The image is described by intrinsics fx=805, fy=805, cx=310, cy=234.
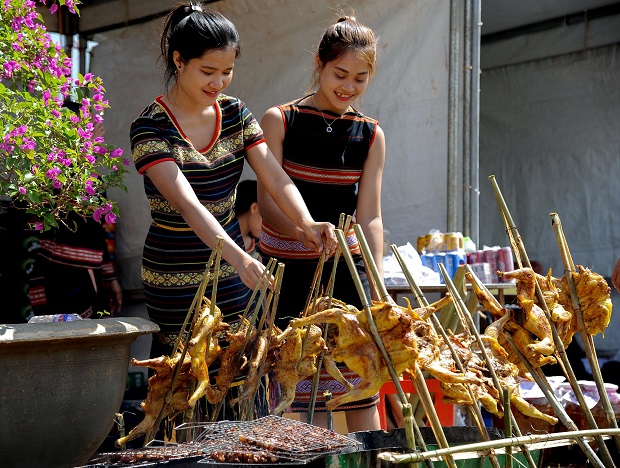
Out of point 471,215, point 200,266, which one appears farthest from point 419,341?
point 471,215

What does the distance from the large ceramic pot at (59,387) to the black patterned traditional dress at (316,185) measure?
2.19ft

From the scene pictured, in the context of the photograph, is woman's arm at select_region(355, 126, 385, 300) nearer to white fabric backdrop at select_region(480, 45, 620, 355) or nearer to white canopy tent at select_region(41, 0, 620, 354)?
white canopy tent at select_region(41, 0, 620, 354)

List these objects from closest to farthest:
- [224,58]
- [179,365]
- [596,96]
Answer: [179,365]
[224,58]
[596,96]

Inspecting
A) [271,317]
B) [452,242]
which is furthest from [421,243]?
[271,317]

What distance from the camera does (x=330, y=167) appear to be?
3.06m

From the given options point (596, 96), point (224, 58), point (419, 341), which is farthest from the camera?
point (596, 96)

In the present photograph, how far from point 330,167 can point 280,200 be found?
392mm

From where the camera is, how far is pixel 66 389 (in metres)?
2.33

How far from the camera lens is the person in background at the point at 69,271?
536 cm

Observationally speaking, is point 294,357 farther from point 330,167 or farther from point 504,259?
point 504,259

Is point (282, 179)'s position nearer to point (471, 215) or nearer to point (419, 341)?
point (419, 341)

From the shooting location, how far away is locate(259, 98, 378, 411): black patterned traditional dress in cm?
297

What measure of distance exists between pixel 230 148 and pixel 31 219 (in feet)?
9.61

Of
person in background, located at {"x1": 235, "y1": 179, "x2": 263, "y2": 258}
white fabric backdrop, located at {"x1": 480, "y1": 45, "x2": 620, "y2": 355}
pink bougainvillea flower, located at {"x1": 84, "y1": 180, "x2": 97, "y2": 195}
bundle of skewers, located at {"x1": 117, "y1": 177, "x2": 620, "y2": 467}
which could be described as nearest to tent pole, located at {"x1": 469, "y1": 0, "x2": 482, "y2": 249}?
person in background, located at {"x1": 235, "y1": 179, "x2": 263, "y2": 258}
